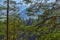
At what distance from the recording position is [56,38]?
3.40 m

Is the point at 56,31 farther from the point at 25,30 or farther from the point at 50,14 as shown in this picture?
the point at 25,30

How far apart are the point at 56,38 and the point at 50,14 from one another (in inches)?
16.0

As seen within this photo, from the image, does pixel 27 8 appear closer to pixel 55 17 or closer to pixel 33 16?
pixel 33 16

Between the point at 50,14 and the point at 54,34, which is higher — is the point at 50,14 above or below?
above

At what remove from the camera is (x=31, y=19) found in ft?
11.4

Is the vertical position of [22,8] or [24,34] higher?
[22,8]

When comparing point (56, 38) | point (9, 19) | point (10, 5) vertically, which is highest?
point (10, 5)

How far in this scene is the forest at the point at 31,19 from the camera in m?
3.40

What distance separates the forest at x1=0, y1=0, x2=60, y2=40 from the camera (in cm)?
340

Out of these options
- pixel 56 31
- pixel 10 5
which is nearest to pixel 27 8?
pixel 10 5

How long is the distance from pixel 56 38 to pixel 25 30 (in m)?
0.53

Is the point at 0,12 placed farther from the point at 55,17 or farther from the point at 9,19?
the point at 55,17

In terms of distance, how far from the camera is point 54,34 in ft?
11.4

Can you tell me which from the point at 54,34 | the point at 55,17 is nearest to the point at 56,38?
the point at 54,34
